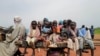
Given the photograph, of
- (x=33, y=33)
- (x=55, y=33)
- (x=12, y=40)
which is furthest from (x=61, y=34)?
(x=12, y=40)

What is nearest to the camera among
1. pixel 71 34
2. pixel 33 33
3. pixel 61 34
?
pixel 71 34

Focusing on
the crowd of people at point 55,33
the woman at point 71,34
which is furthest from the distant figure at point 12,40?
the woman at point 71,34

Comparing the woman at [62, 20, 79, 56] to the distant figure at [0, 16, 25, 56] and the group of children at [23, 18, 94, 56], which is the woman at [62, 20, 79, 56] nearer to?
the group of children at [23, 18, 94, 56]

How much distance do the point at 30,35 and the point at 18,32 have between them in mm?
450

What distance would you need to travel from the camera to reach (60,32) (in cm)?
1438

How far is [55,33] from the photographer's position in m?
14.4

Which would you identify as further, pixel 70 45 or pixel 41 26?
pixel 41 26

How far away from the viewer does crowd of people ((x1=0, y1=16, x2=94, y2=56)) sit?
14148 mm

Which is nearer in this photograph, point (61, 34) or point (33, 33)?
point (61, 34)

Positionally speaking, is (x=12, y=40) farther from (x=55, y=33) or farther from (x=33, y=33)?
(x=55, y=33)

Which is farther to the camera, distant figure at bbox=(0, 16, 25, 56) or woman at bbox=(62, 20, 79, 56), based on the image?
distant figure at bbox=(0, 16, 25, 56)

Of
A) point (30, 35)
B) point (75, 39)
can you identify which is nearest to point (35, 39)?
point (30, 35)

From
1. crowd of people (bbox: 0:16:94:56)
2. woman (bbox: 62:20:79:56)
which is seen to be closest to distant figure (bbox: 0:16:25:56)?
crowd of people (bbox: 0:16:94:56)

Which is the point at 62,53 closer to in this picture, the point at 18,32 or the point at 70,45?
the point at 70,45
